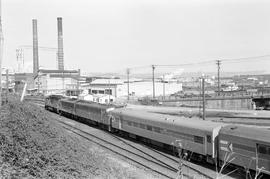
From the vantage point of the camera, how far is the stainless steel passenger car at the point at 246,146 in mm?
16312

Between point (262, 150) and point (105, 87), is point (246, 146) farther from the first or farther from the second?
point (105, 87)

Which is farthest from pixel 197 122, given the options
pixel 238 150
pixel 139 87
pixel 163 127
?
pixel 139 87

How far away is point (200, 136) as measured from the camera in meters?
20.7

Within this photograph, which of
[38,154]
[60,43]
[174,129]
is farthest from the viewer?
[60,43]

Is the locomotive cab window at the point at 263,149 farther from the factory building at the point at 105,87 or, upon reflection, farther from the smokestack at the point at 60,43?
the smokestack at the point at 60,43

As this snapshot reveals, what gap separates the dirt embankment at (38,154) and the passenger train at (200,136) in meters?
4.25

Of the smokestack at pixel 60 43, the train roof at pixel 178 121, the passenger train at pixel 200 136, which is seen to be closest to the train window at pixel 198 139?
the passenger train at pixel 200 136

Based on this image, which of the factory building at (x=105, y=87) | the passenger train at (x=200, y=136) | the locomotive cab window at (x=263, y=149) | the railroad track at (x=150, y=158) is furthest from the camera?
the factory building at (x=105, y=87)

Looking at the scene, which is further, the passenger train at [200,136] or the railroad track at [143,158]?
the railroad track at [143,158]

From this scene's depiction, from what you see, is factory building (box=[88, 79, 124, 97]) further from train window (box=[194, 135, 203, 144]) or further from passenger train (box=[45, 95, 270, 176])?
train window (box=[194, 135, 203, 144])

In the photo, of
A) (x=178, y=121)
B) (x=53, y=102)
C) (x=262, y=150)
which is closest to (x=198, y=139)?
(x=178, y=121)

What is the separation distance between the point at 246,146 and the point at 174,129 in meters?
6.64

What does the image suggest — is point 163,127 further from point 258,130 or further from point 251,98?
point 251,98

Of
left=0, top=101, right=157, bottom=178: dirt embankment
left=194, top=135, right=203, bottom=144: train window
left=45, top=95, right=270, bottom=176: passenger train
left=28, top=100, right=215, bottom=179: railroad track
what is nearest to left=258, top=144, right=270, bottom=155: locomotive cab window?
left=45, top=95, right=270, bottom=176: passenger train
